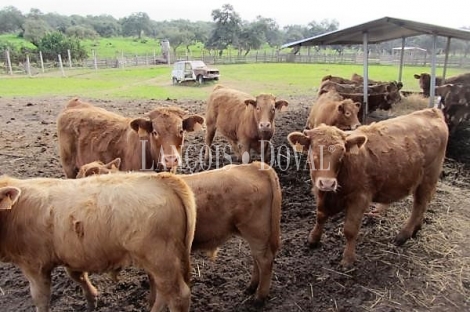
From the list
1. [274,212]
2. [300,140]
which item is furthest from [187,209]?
[300,140]

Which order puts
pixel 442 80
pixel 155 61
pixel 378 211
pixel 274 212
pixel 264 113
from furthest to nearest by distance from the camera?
1. pixel 155 61
2. pixel 442 80
3. pixel 264 113
4. pixel 378 211
5. pixel 274 212

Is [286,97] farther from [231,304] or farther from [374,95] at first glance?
[231,304]

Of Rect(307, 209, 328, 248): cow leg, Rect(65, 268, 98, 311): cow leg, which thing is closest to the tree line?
Rect(307, 209, 328, 248): cow leg

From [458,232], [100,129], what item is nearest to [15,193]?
[100,129]

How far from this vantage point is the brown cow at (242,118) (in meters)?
7.85

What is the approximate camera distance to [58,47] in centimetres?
5109

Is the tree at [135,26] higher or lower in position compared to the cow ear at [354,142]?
higher

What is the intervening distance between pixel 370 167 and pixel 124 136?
336 centimetres

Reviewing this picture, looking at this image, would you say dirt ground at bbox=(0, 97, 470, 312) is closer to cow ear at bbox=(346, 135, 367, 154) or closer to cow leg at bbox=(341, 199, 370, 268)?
cow leg at bbox=(341, 199, 370, 268)

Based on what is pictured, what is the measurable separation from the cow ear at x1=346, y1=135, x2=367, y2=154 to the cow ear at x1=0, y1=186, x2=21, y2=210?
3303mm

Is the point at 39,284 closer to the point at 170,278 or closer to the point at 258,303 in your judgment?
the point at 170,278

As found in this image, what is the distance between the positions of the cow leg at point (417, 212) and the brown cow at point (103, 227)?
10.2 feet

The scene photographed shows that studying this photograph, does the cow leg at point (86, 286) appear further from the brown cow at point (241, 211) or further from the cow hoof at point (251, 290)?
the cow hoof at point (251, 290)

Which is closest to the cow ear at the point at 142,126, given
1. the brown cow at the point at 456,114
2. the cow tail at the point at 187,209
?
the cow tail at the point at 187,209
